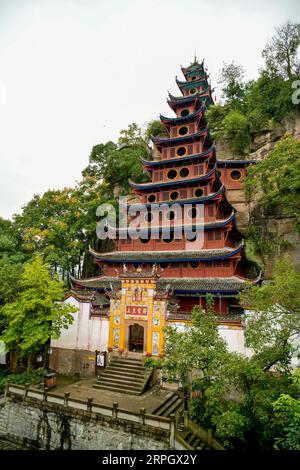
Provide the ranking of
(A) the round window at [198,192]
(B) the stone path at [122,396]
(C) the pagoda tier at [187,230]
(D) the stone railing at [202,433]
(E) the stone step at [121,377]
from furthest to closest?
1. (A) the round window at [198,192]
2. (C) the pagoda tier at [187,230]
3. (E) the stone step at [121,377]
4. (B) the stone path at [122,396]
5. (D) the stone railing at [202,433]

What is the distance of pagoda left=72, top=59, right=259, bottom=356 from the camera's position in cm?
1722

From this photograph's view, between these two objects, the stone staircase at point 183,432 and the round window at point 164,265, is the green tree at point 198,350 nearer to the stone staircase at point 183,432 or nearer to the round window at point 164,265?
the stone staircase at point 183,432

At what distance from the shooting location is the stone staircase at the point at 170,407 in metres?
12.5

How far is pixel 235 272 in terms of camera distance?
21750 mm

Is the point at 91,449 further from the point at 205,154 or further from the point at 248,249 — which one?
the point at 205,154

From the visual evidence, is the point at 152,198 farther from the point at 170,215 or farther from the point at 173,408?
the point at 173,408

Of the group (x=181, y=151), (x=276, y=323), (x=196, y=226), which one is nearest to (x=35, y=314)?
(x=276, y=323)

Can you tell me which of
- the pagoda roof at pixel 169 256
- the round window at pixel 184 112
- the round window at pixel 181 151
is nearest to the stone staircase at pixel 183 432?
the pagoda roof at pixel 169 256

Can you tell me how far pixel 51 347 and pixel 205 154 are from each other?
733 inches

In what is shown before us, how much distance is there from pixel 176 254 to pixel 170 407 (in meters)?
A: 11.3

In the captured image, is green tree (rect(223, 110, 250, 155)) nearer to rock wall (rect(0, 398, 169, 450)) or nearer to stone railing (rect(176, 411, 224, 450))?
stone railing (rect(176, 411, 224, 450))

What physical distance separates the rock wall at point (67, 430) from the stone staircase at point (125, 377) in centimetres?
302

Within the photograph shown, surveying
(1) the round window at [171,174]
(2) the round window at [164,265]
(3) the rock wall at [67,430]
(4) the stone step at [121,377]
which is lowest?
(3) the rock wall at [67,430]
